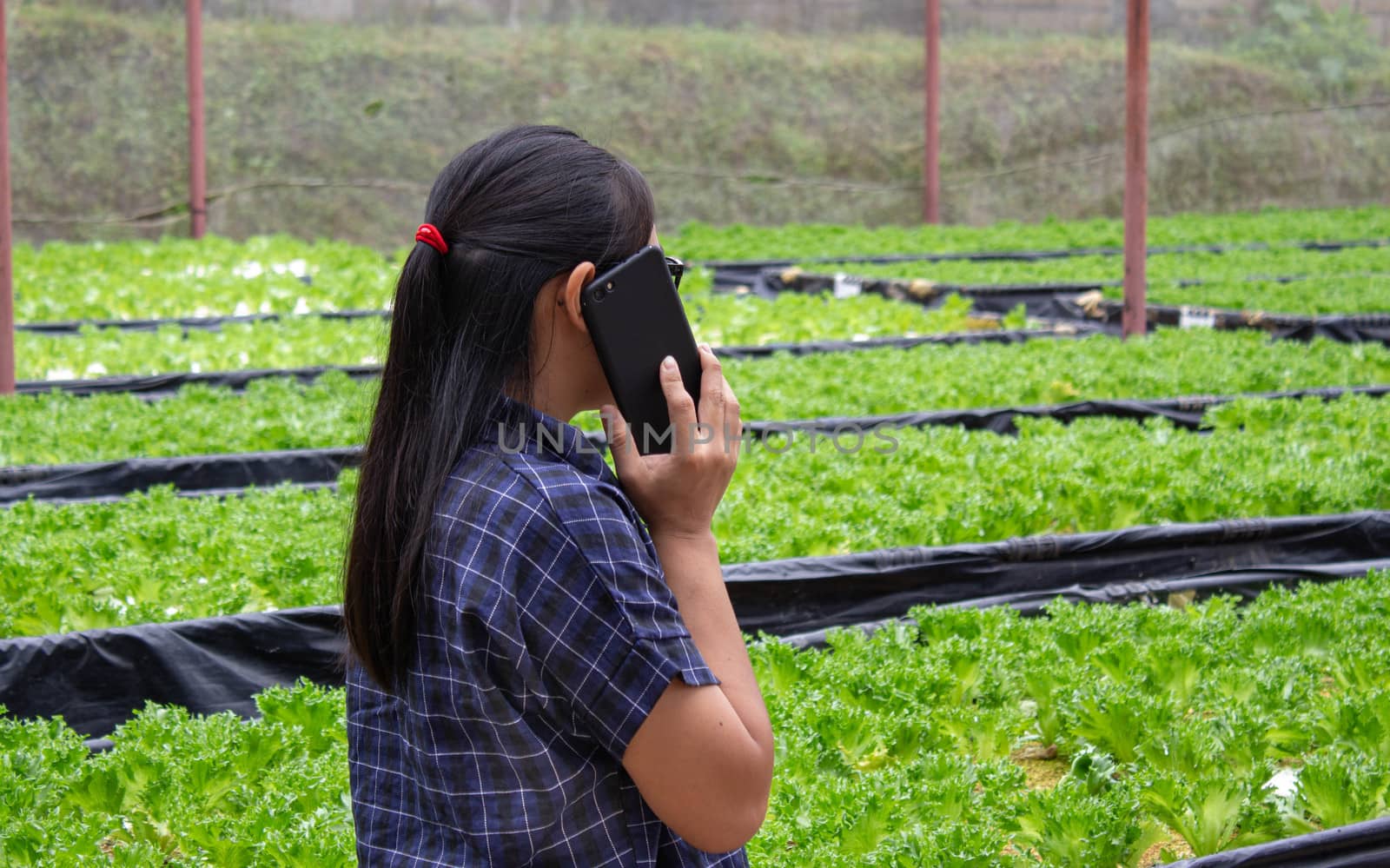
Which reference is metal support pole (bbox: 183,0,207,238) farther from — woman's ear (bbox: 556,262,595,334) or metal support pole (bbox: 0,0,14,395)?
woman's ear (bbox: 556,262,595,334)

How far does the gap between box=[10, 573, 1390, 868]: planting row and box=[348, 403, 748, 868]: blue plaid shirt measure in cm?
125

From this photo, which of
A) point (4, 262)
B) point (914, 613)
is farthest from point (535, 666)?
point (4, 262)

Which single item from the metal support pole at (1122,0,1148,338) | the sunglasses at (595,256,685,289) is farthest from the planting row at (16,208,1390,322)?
the sunglasses at (595,256,685,289)

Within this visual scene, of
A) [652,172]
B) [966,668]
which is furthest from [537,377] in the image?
[652,172]

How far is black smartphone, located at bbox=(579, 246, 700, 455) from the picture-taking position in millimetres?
1459

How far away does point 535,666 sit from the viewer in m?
1.37

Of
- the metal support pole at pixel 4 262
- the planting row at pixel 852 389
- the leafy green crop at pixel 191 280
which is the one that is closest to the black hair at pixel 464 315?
the planting row at pixel 852 389

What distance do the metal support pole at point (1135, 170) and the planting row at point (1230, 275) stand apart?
1.88 metres

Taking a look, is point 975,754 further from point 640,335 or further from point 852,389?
point 852,389

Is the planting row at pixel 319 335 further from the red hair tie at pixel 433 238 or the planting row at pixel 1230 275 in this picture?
the red hair tie at pixel 433 238

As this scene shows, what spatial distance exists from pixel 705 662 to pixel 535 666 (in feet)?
0.57

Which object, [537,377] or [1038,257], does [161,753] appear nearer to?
[537,377]

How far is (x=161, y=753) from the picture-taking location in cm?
304

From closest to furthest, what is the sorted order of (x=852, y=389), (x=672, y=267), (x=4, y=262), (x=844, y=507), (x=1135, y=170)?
(x=672, y=267), (x=844, y=507), (x=4, y=262), (x=852, y=389), (x=1135, y=170)
